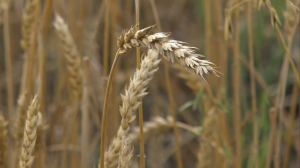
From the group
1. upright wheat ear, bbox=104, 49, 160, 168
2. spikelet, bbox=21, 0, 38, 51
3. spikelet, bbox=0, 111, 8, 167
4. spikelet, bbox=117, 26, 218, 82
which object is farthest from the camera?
spikelet, bbox=21, 0, 38, 51

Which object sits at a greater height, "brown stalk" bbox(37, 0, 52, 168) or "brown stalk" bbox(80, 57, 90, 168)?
"brown stalk" bbox(37, 0, 52, 168)

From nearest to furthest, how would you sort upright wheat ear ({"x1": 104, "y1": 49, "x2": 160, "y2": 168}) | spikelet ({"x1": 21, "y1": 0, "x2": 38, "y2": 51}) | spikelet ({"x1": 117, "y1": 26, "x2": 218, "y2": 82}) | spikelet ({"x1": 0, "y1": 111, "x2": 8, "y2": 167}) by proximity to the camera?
spikelet ({"x1": 117, "y1": 26, "x2": 218, "y2": 82}) → upright wheat ear ({"x1": 104, "y1": 49, "x2": 160, "y2": 168}) → spikelet ({"x1": 0, "y1": 111, "x2": 8, "y2": 167}) → spikelet ({"x1": 21, "y1": 0, "x2": 38, "y2": 51})

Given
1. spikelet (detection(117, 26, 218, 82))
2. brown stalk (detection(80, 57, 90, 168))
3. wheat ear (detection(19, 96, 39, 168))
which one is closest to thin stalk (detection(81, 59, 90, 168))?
brown stalk (detection(80, 57, 90, 168))

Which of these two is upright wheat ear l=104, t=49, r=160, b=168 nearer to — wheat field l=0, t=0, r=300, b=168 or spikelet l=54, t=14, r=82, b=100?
wheat field l=0, t=0, r=300, b=168

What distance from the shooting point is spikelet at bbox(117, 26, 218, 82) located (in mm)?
449

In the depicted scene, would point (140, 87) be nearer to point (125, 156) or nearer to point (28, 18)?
point (125, 156)

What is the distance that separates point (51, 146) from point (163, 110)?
80 centimetres

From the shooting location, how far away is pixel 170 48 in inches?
18.4

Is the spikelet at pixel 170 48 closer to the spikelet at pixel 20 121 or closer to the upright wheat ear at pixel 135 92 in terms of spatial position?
the upright wheat ear at pixel 135 92

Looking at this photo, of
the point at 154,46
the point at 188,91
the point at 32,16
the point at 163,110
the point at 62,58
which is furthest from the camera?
the point at 188,91

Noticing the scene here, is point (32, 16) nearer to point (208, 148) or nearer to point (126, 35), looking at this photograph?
point (126, 35)

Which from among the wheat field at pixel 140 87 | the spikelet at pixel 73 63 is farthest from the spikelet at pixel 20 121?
the spikelet at pixel 73 63

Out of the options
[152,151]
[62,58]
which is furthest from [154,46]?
[152,151]

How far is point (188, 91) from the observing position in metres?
2.14
